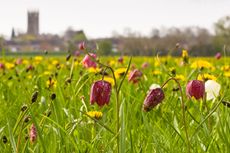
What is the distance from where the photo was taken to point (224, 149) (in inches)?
60.5

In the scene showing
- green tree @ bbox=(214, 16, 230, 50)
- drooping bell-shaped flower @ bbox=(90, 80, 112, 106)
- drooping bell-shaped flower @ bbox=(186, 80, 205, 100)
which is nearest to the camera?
drooping bell-shaped flower @ bbox=(90, 80, 112, 106)

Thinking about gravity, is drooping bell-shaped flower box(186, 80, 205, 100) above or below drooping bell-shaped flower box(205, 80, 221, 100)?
above

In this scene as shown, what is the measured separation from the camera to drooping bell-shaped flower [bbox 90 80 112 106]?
1314mm

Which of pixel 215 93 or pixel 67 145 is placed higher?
pixel 215 93

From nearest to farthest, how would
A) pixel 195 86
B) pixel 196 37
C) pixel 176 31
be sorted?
pixel 195 86
pixel 176 31
pixel 196 37

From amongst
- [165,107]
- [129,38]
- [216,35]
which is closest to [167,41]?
[129,38]

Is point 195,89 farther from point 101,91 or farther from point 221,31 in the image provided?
point 221,31

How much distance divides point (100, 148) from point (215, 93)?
0.51m

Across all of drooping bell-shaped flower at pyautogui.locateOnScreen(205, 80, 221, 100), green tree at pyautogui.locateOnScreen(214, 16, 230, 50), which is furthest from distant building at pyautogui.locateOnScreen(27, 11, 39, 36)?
drooping bell-shaped flower at pyautogui.locateOnScreen(205, 80, 221, 100)

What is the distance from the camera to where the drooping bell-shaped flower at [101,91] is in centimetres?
131

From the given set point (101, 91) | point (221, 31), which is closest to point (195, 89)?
point (101, 91)

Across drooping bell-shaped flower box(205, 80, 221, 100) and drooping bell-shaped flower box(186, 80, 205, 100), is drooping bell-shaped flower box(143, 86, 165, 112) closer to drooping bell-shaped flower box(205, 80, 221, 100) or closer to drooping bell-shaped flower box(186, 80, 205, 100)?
drooping bell-shaped flower box(186, 80, 205, 100)

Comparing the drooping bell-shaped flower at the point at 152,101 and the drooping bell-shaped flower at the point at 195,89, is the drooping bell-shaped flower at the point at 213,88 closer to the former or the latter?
the drooping bell-shaped flower at the point at 195,89

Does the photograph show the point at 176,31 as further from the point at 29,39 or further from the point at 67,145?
the point at 67,145
